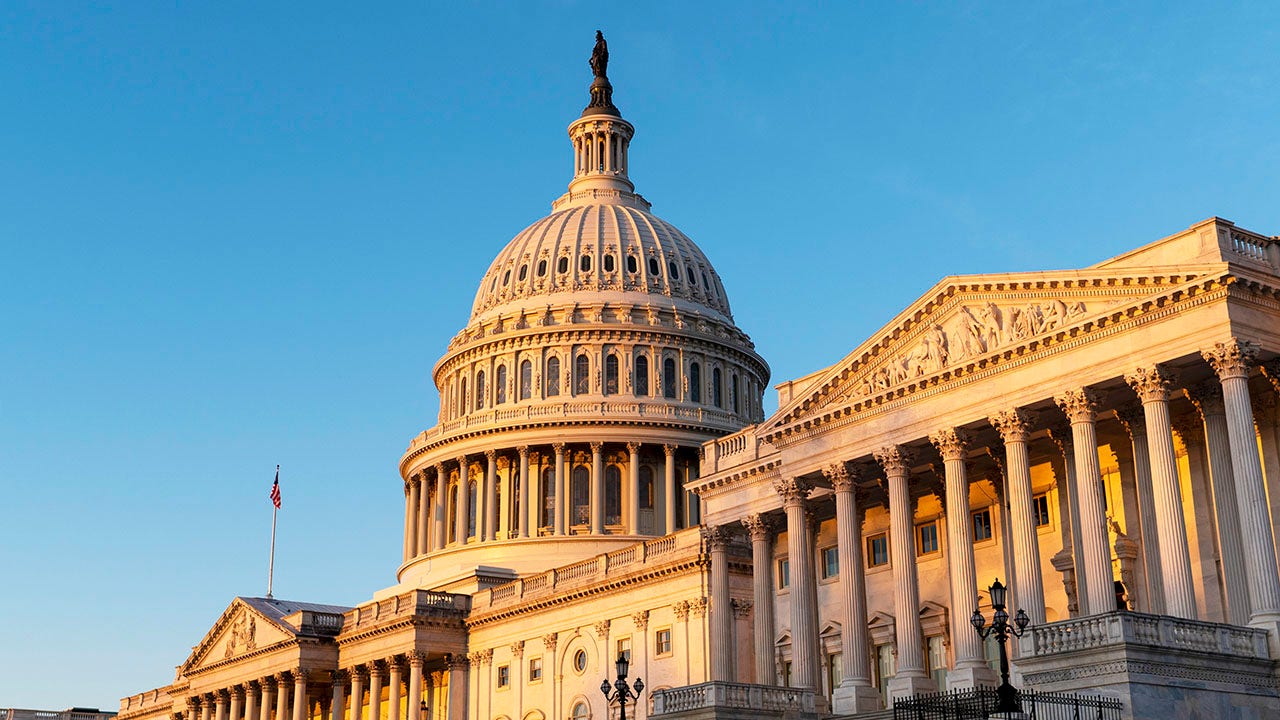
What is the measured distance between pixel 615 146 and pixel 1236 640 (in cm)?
8990

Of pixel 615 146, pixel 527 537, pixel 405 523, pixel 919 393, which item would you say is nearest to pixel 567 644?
pixel 527 537

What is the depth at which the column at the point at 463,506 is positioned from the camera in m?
105

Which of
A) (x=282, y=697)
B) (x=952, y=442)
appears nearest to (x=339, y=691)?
(x=282, y=697)

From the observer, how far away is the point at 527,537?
10012 cm

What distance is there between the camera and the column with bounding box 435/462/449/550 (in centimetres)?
10694

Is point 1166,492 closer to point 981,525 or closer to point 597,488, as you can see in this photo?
point 981,525

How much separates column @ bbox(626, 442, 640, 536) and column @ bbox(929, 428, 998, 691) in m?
51.7

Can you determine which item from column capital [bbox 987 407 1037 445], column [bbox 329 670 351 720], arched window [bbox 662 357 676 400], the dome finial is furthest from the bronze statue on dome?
column capital [bbox 987 407 1037 445]

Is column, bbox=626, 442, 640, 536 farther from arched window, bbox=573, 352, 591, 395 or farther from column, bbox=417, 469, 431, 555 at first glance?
column, bbox=417, 469, 431, 555

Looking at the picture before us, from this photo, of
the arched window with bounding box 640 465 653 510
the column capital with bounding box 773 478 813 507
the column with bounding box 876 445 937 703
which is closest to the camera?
the column with bounding box 876 445 937 703

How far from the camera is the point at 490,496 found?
103000 mm

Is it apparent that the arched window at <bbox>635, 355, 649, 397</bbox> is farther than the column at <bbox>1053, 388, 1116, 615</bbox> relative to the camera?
Yes

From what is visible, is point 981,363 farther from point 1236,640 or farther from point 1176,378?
point 1236,640

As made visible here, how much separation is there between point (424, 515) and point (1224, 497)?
73508 mm
